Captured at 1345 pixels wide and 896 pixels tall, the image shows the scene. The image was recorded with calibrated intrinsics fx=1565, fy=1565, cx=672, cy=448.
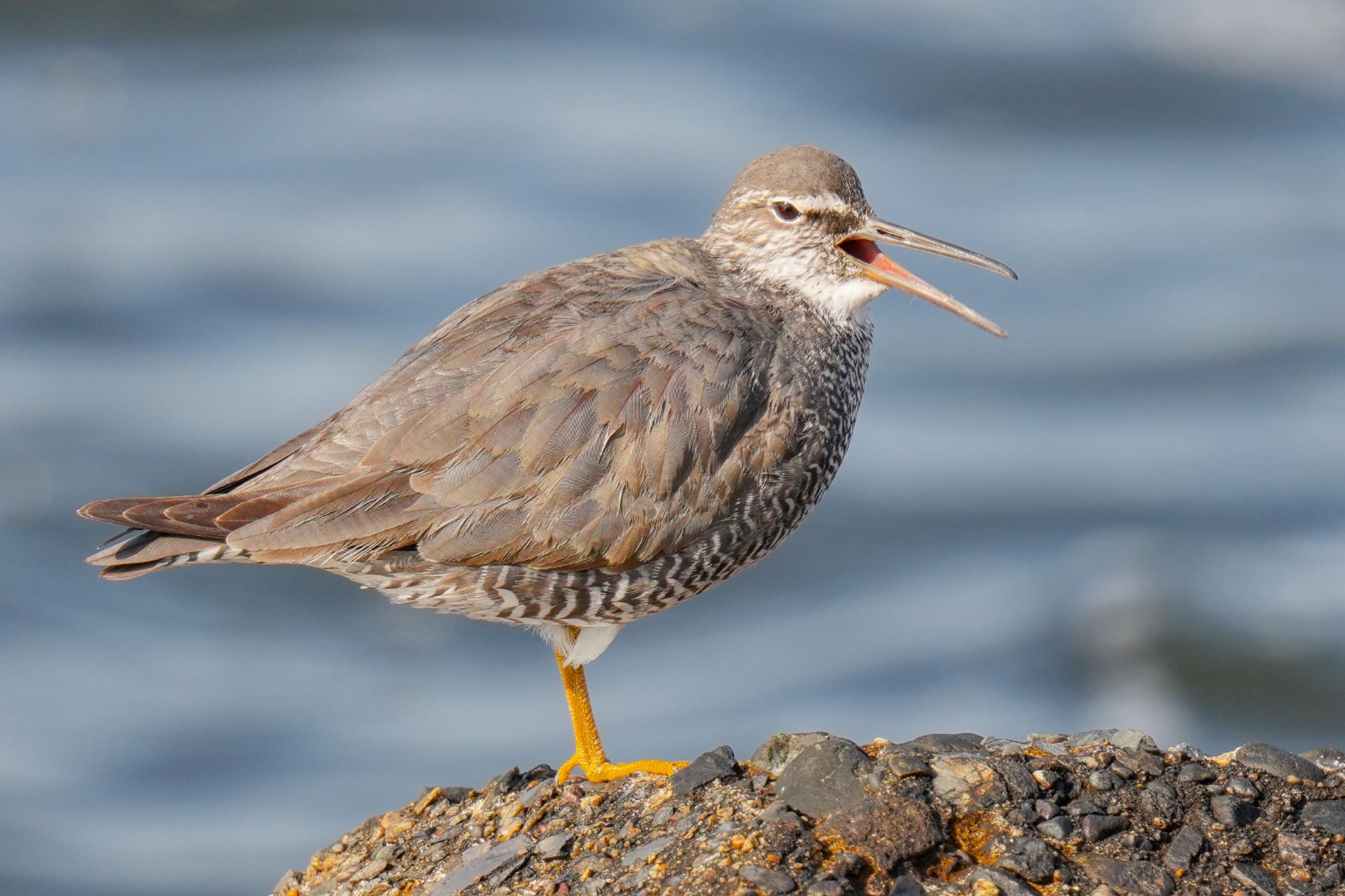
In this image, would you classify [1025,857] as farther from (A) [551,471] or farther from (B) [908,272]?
(B) [908,272]

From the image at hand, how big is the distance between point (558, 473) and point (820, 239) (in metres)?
2.39

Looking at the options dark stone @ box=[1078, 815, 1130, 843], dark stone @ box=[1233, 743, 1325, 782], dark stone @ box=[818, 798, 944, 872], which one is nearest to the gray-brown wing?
dark stone @ box=[818, 798, 944, 872]

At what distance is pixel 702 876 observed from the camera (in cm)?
577

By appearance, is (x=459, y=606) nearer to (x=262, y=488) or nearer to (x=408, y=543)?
(x=408, y=543)

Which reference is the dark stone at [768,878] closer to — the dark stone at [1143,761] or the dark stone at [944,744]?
the dark stone at [944,744]

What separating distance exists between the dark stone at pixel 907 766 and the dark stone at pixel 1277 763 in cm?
140

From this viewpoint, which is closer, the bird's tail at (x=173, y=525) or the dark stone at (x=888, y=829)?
the dark stone at (x=888, y=829)

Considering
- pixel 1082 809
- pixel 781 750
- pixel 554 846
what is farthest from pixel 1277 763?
pixel 554 846

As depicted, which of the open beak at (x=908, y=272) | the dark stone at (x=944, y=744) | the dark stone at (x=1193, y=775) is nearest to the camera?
the dark stone at (x=1193, y=775)

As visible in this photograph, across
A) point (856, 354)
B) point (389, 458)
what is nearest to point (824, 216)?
point (856, 354)

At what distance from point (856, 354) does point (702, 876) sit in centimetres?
403

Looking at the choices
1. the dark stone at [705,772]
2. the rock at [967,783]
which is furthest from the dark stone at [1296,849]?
the dark stone at [705,772]

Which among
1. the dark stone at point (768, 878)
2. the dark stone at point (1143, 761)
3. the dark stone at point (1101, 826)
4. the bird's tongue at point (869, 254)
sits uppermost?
the bird's tongue at point (869, 254)

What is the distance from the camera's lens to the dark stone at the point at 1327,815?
616 cm
